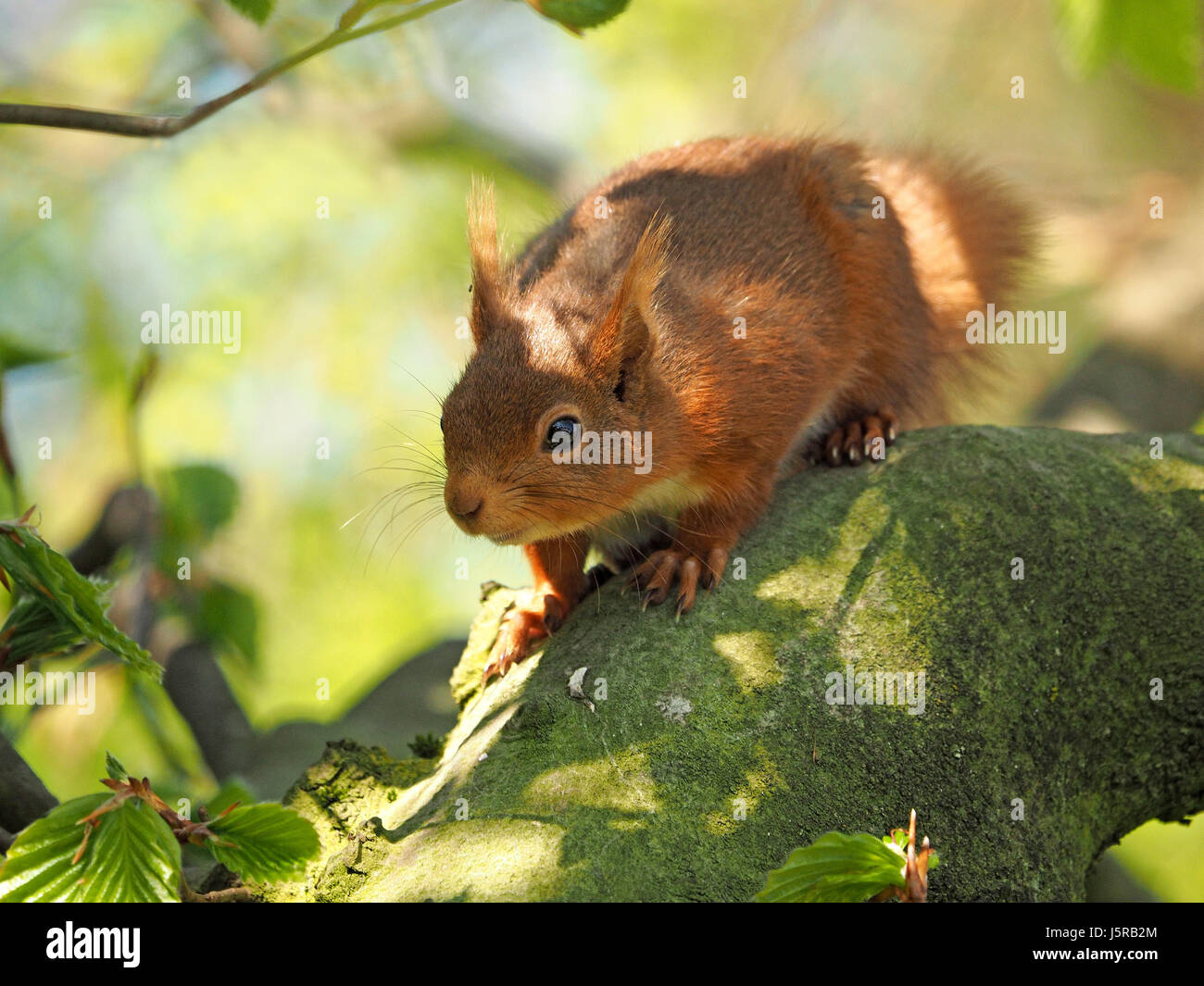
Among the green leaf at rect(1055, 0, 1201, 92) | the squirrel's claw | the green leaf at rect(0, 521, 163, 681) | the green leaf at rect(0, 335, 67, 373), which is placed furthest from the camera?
the green leaf at rect(0, 335, 67, 373)

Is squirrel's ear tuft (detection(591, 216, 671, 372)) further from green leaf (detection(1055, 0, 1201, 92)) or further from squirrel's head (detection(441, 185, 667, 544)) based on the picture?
green leaf (detection(1055, 0, 1201, 92))

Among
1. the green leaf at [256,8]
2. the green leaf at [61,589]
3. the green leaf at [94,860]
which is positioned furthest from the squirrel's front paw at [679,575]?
the green leaf at [256,8]

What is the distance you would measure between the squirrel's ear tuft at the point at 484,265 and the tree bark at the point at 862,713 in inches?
45.7

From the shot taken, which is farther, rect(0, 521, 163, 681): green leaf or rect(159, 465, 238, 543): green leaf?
rect(159, 465, 238, 543): green leaf

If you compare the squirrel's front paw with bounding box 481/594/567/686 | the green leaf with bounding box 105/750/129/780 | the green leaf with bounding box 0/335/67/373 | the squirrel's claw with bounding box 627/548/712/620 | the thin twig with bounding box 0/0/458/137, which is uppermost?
the thin twig with bounding box 0/0/458/137

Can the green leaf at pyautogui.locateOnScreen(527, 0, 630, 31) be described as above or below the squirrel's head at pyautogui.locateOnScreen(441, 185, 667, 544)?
above

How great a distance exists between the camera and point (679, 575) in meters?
3.61

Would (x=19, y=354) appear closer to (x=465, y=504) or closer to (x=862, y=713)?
(x=465, y=504)

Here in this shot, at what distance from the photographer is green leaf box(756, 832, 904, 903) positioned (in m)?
2.21

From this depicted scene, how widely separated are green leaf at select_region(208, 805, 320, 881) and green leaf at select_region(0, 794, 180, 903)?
20cm

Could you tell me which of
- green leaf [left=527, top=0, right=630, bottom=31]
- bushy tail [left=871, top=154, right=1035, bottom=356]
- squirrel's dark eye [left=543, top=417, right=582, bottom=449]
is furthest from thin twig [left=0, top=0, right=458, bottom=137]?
bushy tail [left=871, top=154, right=1035, bottom=356]

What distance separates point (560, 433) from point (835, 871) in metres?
1.90
